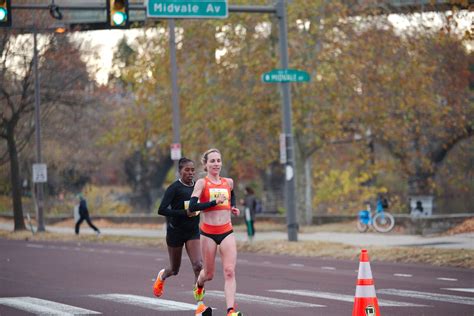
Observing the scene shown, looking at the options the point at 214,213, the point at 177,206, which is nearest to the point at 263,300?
the point at 177,206

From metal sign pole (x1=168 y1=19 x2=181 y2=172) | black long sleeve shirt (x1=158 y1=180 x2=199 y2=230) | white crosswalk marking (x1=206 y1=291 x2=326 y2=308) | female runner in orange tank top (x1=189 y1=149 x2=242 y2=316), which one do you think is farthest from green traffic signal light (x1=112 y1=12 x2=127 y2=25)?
metal sign pole (x1=168 y1=19 x2=181 y2=172)

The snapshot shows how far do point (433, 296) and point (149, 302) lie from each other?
4005 millimetres

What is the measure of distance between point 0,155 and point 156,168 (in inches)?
1448

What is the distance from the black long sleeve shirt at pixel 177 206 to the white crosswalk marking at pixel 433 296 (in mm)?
3597

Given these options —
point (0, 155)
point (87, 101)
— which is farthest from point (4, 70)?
point (0, 155)

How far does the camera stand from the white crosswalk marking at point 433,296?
15.4 metres

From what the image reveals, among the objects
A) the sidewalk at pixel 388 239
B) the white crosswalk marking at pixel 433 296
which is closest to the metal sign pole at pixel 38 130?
the sidewalk at pixel 388 239

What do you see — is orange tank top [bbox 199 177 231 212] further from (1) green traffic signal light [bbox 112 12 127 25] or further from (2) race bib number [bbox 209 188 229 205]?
(1) green traffic signal light [bbox 112 12 127 25]

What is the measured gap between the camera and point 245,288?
1861 cm

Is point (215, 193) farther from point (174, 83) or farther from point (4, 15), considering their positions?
point (174, 83)

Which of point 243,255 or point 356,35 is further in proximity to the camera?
point 356,35

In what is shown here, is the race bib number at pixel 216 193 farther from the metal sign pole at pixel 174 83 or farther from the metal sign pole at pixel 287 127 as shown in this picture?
the metal sign pole at pixel 174 83

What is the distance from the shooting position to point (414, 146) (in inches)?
1762

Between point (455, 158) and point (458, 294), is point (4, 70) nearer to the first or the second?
point (455, 158)
